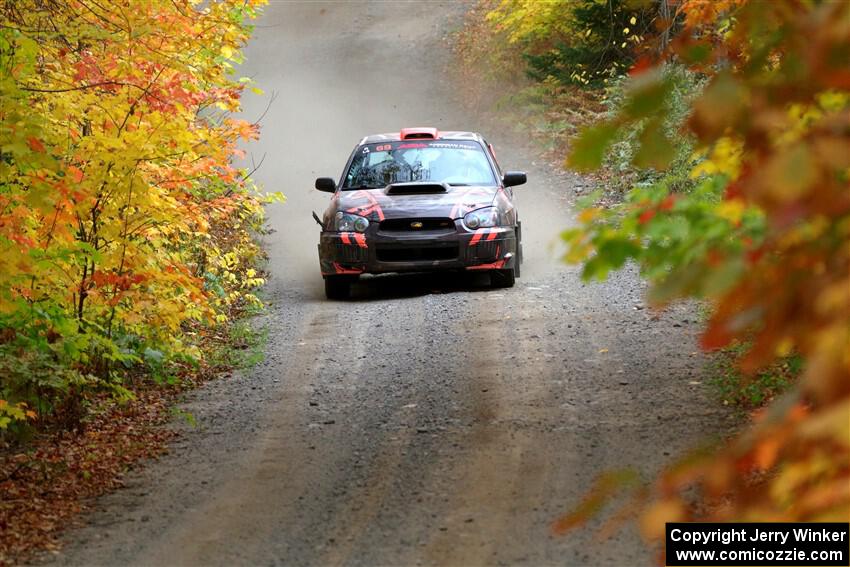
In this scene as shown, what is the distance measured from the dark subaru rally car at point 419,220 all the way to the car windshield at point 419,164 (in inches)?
0.5

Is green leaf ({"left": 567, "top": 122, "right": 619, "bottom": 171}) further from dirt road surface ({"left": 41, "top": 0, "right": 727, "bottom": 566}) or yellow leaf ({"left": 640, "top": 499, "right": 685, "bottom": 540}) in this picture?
dirt road surface ({"left": 41, "top": 0, "right": 727, "bottom": 566})

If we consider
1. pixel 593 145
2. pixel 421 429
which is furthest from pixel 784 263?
pixel 421 429

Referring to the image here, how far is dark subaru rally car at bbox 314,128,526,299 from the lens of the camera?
41.0 feet

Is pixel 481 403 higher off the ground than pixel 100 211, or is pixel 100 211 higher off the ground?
pixel 100 211

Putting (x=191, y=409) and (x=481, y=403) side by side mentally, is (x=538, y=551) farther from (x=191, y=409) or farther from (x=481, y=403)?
(x=191, y=409)

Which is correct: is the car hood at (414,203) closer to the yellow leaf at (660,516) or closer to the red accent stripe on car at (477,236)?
the red accent stripe on car at (477,236)

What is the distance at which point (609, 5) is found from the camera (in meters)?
21.3

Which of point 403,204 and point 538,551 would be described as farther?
point 403,204

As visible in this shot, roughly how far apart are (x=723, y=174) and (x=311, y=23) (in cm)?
3546

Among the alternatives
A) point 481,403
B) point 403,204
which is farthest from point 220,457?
point 403,204

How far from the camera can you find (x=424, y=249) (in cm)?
1252

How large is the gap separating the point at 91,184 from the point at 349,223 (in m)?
4.80

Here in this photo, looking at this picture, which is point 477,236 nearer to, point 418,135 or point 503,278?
point 503,278

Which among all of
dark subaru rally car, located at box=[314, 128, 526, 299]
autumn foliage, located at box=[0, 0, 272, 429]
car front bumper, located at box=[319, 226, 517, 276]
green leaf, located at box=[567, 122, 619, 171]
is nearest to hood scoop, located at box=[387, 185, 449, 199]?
dark subaru rally car, located at box=[314, 128, 526, 299]
